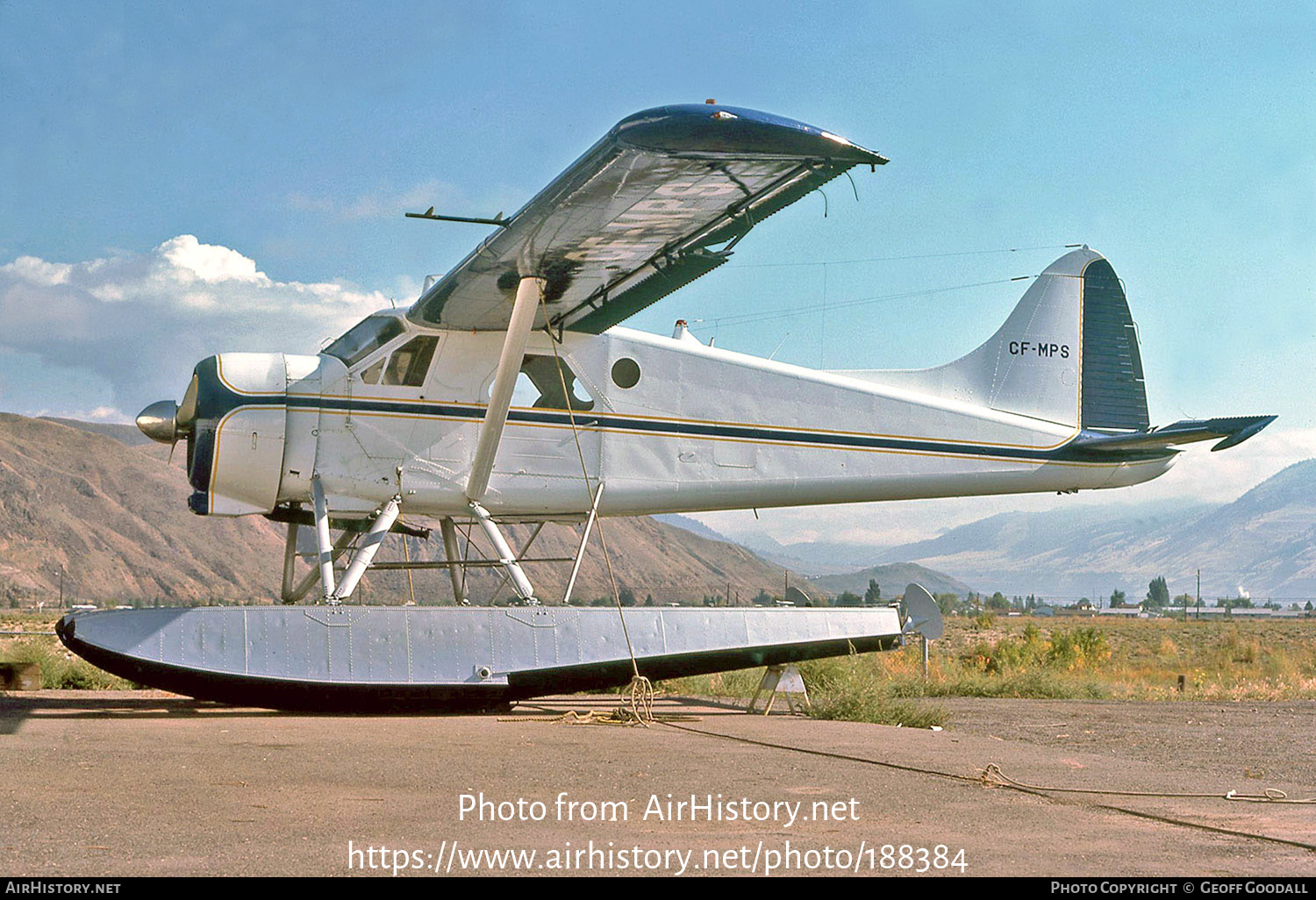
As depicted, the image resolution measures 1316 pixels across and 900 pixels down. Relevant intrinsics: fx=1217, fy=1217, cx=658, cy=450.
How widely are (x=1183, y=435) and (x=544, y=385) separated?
6.36 meters

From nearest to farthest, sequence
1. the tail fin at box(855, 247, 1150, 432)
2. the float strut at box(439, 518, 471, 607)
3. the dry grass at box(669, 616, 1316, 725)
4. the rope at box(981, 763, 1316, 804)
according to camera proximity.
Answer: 1. the rope at box(981, 763, 1316, 804)
2. the dry grass at box(669, 616, 1316, 725)
3. the float strut at box(439, 518, 471, 607)
4. the tail fin at box(855, 247, 1150, 432)

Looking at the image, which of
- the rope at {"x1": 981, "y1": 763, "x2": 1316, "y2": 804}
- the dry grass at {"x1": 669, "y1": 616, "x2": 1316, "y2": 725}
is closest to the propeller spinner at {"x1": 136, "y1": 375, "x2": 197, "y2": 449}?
the dry grass at {"x1": 669, "y1": 616, "x2": 1316, "y2": 725}

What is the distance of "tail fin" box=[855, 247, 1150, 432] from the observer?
41.7 feet

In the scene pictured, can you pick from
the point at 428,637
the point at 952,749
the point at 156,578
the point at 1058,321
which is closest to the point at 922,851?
the point at 952,749

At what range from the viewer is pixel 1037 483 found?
12.4 metres

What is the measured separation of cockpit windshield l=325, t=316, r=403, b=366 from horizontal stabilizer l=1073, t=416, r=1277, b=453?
6969 millimetres

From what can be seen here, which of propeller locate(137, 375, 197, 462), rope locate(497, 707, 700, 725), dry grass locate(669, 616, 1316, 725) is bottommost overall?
dry grass locate(669, 616, 1316, 725)

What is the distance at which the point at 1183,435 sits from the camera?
12.1 metres

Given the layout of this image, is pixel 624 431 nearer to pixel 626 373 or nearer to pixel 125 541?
pixel 626 373

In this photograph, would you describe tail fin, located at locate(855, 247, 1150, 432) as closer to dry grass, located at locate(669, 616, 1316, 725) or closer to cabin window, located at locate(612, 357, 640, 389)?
cabin window, located at locate(612, 357, 640, 389)

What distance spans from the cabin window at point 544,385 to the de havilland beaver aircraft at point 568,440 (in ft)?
0.08

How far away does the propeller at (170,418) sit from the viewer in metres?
10.3

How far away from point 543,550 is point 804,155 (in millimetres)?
99930

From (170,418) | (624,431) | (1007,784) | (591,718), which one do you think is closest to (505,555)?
(624,431)
